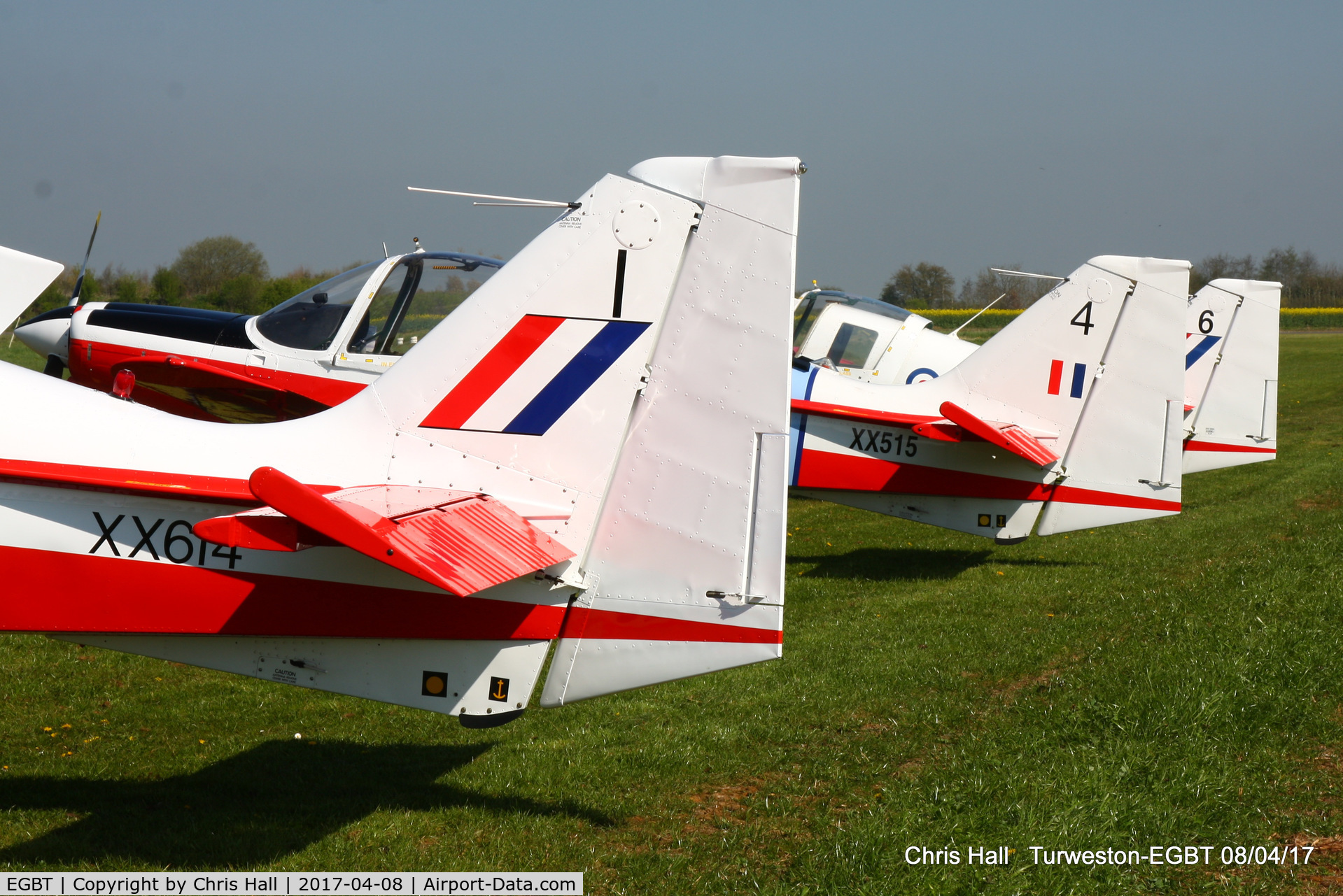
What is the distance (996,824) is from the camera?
441 cm

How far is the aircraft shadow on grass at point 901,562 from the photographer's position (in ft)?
34.1

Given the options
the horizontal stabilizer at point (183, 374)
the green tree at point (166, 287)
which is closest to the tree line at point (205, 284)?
the green tree at point (166, 287)

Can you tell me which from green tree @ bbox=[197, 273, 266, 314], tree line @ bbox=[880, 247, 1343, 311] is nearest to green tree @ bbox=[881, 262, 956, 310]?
tree line @ bbox=[880, 247, 1343, 311]

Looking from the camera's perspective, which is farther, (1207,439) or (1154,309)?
(1207,439)

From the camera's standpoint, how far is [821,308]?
12141mm

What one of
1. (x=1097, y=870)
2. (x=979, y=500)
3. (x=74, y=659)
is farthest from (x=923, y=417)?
(x=74, y=659)

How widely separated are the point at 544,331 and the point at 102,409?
1.75 meters

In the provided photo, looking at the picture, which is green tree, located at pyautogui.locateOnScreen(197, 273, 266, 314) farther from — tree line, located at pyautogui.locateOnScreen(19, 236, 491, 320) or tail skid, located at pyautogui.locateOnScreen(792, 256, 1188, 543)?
tail skid, located at pyautogui.locateOnScreen(792, 256, 1188, 543)

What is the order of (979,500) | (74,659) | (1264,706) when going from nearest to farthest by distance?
(1264,706) < (74,659) < (979,500)

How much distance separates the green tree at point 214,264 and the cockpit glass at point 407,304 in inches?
956

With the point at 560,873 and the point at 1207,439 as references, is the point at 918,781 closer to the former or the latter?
the point at 560,873

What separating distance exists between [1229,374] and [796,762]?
11.1 m

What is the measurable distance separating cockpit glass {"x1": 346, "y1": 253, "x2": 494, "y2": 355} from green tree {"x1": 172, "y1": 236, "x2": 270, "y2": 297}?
956 inches

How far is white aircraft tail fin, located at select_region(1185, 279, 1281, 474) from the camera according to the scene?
532 inches
